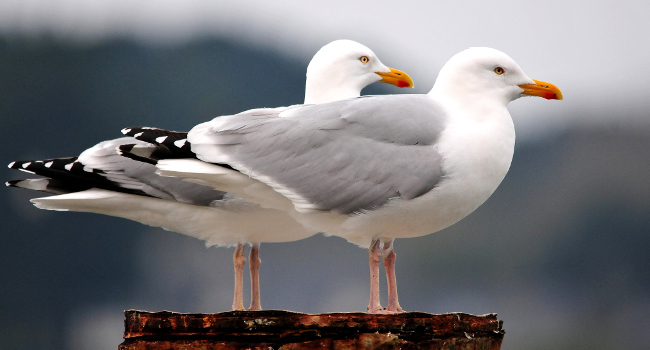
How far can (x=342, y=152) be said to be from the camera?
379 cm

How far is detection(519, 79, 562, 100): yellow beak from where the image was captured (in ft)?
13.7

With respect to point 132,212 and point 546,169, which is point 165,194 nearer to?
point 132,212

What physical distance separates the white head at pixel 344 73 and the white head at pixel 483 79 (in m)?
1.13

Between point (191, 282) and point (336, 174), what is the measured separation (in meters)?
29.0

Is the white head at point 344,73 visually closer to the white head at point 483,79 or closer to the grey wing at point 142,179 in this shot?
the grey wing at point 142,179

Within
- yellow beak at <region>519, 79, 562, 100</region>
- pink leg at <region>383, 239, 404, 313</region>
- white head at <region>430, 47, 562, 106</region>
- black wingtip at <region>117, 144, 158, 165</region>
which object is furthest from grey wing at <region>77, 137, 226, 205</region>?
yellow beak at <region>519, 79, 562, 100</region>

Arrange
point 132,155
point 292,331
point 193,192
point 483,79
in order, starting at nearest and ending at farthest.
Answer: point 292,331 → point 132,155 → point 483,79 → point 193,192

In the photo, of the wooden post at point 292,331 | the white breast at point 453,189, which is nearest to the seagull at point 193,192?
the white breast at point 453,189

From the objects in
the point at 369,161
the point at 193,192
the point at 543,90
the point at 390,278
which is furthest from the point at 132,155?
the point at 543,90

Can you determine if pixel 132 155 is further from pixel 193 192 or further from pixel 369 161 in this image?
pixel 369 161

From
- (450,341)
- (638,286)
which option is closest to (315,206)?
(450,341)

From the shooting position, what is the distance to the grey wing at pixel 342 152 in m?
3.69

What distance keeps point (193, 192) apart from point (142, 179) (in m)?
0.42

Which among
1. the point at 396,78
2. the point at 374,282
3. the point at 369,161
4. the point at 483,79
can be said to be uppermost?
the point at 396,78
